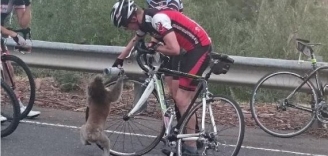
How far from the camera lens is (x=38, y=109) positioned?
32.7ft

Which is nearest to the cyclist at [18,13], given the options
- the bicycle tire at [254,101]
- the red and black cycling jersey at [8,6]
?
the red and black cycling jersey at [8,6]

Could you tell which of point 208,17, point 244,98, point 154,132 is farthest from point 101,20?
point 154,132

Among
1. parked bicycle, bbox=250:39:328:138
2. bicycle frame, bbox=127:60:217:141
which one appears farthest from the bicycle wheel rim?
parked bicycle, bbox=250:39:328:138

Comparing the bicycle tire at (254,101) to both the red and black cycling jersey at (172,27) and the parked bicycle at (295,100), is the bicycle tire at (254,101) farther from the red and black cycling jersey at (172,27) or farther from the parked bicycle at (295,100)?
the red and black cycling jersey at (172,27)

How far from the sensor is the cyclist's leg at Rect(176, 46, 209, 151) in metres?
7.21

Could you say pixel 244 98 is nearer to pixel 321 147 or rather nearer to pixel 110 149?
pixel 321 147

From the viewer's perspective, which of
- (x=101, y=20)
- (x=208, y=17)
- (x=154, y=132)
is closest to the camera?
(x=154, y=132)

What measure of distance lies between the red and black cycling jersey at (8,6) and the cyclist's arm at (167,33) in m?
2.32

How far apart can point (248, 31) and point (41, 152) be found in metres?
12.7

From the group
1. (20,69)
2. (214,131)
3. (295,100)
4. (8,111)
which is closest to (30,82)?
(20,69)

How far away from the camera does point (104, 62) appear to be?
10078mm

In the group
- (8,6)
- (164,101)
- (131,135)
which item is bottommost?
(131,135)

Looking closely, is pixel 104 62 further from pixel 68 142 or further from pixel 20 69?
pixel 68 142

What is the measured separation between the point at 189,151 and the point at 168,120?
0.36m
